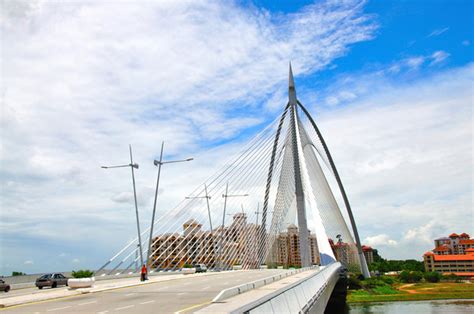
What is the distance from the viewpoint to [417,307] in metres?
69.9

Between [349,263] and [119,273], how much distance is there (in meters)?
64.3

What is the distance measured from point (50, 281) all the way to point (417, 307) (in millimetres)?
56738

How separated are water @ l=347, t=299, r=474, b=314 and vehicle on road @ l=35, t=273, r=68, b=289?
4676 cm

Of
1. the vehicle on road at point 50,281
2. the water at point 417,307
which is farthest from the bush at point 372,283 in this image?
the vehicle on road at point 50,281

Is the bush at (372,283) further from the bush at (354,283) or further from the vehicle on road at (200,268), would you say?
the vehicle on road at (200,268)

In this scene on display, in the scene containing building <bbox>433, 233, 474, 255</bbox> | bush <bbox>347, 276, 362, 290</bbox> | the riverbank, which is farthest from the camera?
building <bbox>433, 233, 474, 255</bbox>

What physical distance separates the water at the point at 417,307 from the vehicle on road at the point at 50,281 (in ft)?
153

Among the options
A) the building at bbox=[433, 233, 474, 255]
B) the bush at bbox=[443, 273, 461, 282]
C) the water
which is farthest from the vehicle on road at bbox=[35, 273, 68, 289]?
the building at bbox=[433, 233, 474, 255]

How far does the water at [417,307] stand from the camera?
212ft

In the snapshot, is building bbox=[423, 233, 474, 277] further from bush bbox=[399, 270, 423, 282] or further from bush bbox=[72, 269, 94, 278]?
bush bbox=[72, 269, 94, 278]

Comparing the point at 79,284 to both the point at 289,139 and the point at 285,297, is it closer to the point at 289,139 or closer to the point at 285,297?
the point at 285,297

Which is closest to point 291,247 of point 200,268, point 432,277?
point 432,277

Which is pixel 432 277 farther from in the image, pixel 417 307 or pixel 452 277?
pixel 417 307

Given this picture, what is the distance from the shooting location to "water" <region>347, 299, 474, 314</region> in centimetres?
6469
